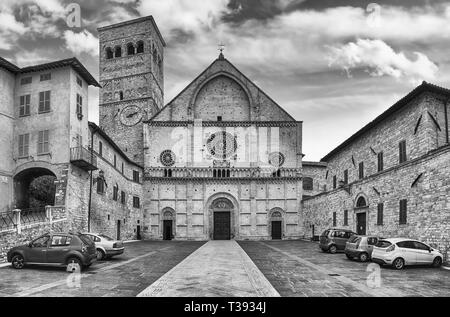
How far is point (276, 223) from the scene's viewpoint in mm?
48906

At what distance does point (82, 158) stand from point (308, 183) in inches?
1319

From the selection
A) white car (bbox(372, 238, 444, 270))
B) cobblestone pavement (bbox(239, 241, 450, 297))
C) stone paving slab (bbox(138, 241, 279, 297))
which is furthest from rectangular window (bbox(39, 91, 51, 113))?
white car (bbox(372, 238, 444, 270))

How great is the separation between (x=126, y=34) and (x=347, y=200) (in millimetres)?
37729

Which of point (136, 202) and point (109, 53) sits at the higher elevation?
point (109, 53)

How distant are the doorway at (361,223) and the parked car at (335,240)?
327 centimetres

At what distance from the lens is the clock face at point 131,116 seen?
2124 inches

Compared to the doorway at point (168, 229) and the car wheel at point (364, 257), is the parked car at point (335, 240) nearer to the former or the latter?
the car wheel at point (364, 257)

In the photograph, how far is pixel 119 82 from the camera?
56.0 metres

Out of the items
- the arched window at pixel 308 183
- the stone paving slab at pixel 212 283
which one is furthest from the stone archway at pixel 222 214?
the stone paving slab at pixel 212 283

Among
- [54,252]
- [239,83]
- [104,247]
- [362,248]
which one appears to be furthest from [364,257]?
[239,83]

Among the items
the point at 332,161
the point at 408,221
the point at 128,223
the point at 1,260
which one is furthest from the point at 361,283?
the point at 128,223

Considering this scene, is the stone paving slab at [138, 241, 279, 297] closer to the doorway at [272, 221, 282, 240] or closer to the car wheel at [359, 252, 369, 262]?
the car wheel at [359, 252, 369, 262]

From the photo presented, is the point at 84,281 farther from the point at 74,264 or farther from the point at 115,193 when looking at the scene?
the point at 115,193

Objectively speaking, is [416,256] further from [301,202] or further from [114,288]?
[301,202]
